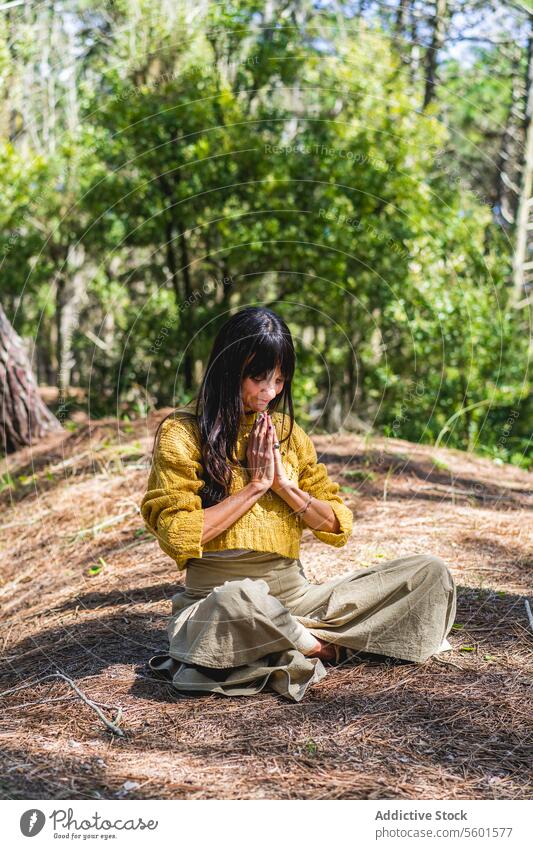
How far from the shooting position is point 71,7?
11.1 m

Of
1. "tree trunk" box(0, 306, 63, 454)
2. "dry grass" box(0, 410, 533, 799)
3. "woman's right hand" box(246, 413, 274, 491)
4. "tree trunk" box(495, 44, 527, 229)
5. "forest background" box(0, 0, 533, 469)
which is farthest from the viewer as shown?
"tree trunk" box(495, 44, 527, 229)

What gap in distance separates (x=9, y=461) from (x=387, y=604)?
4582mm

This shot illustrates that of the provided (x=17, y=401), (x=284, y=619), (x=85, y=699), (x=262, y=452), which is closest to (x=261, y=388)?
(x=262, y=452)

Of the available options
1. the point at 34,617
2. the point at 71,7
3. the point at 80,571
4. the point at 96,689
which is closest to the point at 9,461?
the point at 80,571

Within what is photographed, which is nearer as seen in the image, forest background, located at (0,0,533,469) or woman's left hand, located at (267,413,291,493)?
woman's left hand, located at (267,413,291,493)

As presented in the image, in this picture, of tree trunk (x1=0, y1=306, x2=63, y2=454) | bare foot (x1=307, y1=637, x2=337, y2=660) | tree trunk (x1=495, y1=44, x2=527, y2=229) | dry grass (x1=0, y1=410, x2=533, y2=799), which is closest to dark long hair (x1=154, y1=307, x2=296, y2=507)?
bare foot (x1=307, y1=637, x2=337, y2=660)

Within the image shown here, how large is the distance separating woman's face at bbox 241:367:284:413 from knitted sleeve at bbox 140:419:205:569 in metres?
0.25

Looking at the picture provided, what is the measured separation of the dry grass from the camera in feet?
7.87

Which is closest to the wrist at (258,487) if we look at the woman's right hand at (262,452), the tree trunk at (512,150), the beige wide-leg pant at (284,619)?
the woman's right hand at (262,452)

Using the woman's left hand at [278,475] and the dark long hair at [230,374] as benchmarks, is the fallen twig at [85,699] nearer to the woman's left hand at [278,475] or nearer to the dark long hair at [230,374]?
the dark long hair at [230,374]

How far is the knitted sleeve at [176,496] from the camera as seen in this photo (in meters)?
2.83

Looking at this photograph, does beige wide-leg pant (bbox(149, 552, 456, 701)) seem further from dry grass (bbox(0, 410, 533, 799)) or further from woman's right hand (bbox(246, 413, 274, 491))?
woman's right hand (bbox(246, 413, 274, 491))


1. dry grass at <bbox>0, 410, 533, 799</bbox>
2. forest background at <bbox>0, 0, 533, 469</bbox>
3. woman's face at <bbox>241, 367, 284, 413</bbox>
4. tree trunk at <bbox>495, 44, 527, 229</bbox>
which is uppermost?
tree trunk at <bbox>495, 44, 527, 229</bbox>
